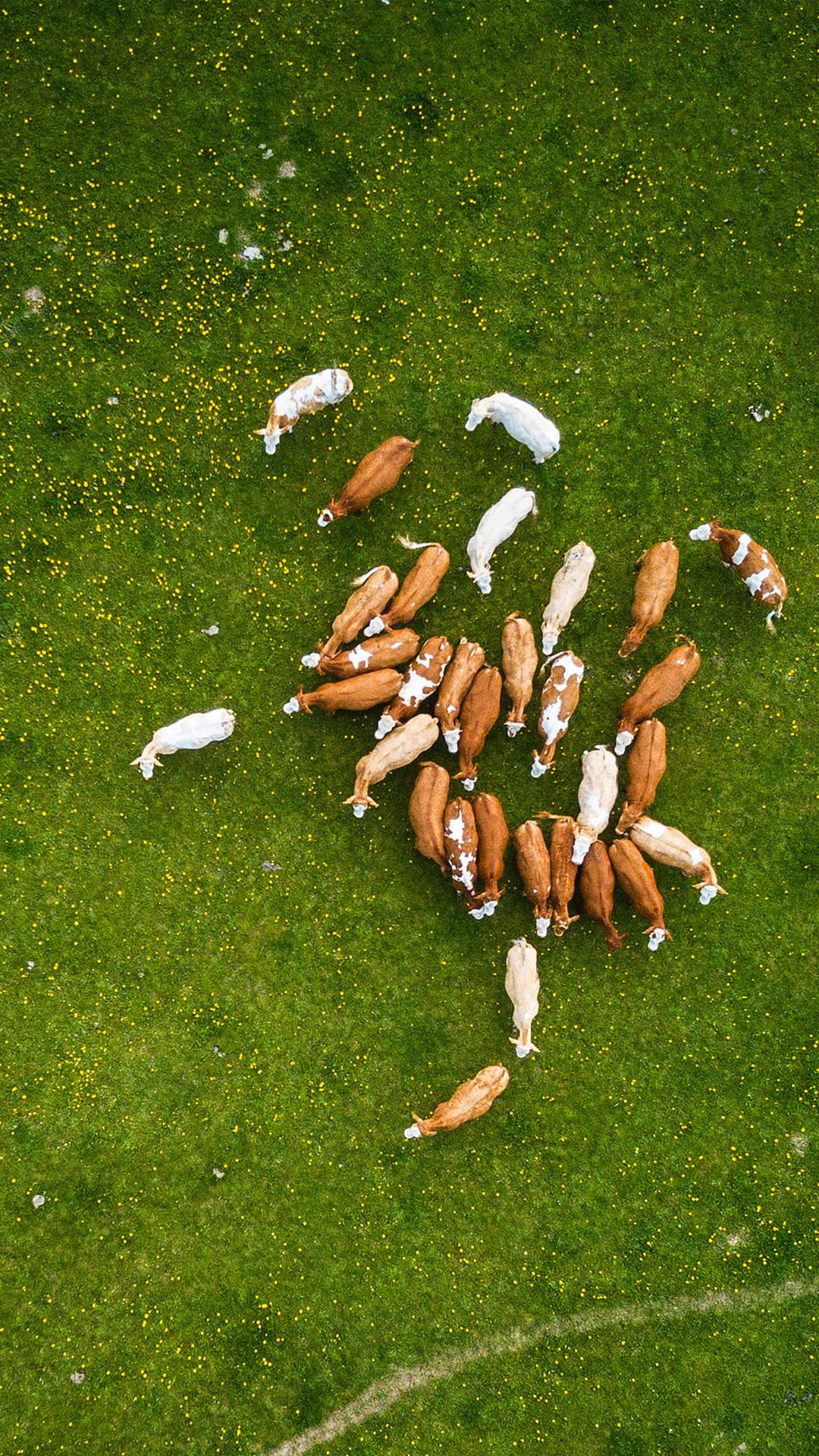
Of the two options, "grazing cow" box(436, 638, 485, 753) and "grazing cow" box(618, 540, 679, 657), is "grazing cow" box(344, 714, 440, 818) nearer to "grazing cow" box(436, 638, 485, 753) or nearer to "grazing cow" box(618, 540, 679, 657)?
"grazing cow" box(436, 638, 485, 753)

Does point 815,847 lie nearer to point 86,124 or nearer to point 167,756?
point 167,756

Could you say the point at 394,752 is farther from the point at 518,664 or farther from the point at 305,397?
the point at 305,397

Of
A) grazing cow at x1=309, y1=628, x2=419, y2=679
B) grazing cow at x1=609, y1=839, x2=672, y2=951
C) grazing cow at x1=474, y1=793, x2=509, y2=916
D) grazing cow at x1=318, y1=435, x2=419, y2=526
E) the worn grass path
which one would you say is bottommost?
the worn grass path

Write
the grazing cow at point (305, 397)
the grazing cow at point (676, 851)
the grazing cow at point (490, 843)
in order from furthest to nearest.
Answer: the grazing cow at point (676, 851) < the grazing cow at point (490, 843) < the grazing cow at point (305, 397)

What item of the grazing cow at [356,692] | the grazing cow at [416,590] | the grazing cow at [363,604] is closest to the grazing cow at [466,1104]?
the grazing cow at [356,692]

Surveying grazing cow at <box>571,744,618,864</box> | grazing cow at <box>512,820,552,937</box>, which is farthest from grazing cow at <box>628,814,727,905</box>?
grazing cow at <box>512,820,552,937</box>

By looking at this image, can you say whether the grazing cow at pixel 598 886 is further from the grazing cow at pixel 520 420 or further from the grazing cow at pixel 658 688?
the grazing cow at pixel 520 420

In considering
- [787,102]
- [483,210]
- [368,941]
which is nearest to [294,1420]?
[368,941]

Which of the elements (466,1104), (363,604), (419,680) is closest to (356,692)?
(419,680)
